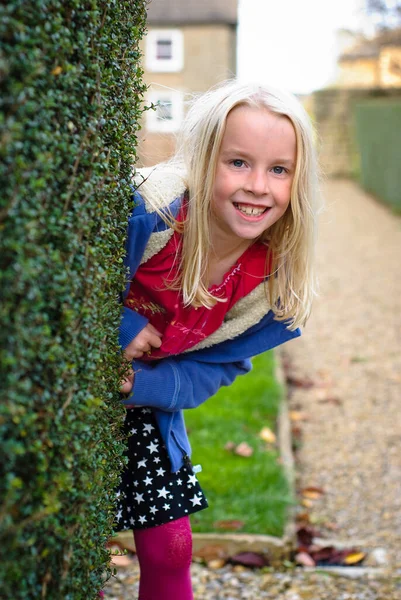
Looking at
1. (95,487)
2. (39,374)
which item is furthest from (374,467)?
(39,374)

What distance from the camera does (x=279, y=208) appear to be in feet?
8.50

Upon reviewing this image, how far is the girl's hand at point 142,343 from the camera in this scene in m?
2.49

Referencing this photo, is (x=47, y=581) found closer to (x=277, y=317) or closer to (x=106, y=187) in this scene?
(x=106, y=187)

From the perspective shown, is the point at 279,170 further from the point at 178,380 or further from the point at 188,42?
the point at 188,42

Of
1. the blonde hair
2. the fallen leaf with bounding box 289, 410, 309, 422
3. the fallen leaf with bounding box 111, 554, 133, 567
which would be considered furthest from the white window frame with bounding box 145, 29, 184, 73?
the blonde hair

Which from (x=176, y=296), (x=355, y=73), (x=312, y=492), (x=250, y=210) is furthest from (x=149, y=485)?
(x=355, y=73)

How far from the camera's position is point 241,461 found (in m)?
4.38

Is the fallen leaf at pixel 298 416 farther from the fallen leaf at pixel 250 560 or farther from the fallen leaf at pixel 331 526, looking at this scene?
the fallen leaf at pixel 250 560

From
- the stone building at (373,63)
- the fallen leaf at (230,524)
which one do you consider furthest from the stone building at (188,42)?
the fallen leaf at (230,524)

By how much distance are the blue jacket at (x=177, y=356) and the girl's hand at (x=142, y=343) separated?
2 centimetres

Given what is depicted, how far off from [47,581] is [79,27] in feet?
3.71

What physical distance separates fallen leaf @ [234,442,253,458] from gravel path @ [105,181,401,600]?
1.44 ft

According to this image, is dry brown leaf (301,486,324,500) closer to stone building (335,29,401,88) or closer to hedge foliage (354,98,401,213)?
hedge foliage (354,98,401,213)

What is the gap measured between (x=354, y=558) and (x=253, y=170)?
2.09 m
